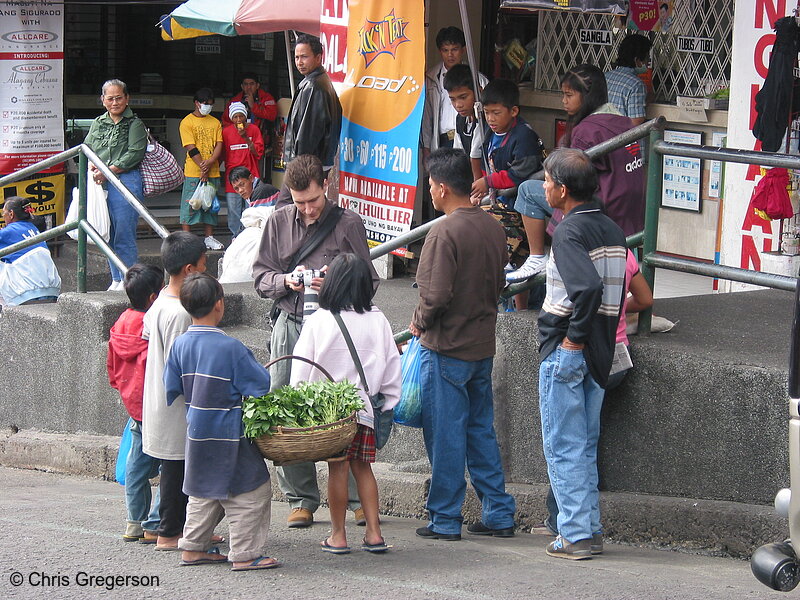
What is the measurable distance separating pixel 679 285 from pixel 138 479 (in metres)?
5.22

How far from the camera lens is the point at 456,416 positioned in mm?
5305

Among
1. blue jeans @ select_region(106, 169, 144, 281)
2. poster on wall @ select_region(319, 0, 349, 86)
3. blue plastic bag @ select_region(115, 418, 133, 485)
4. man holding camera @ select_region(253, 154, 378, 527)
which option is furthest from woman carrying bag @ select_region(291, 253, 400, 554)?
blue jeans @ select_region(106, 169, 144, 281)

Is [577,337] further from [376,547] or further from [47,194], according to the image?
[47,194]

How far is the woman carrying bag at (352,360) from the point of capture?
16.2ft

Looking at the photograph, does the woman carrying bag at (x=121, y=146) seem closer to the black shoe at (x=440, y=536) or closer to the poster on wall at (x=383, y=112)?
the poster on wall at (x=383, y=112)

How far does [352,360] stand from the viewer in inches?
195

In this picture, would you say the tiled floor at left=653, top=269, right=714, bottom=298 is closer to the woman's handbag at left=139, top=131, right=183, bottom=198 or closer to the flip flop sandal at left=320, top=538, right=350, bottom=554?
the woman's handbag at left=139, top=131, right=183, bottom=198

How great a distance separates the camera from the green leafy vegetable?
4699 millimetres

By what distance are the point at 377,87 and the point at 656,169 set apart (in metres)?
2.53

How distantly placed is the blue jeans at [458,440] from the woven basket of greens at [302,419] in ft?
2.05

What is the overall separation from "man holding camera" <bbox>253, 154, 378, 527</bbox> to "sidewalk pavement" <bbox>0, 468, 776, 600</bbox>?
2.20ft

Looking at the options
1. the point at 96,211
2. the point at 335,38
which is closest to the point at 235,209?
the point at 96,211

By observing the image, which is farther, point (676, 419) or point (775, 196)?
point (775, 196)

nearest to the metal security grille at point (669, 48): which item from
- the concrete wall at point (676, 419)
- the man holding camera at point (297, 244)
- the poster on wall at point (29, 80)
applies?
the concrete wall at point (676, 419)
